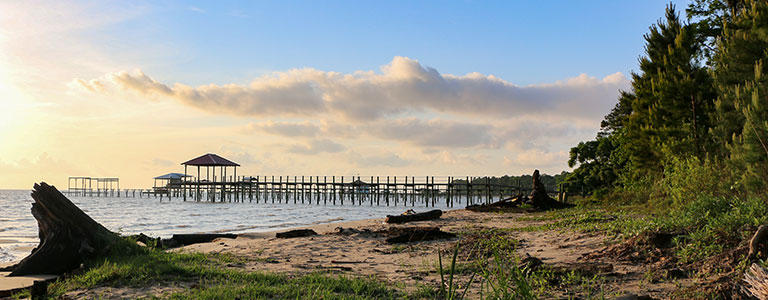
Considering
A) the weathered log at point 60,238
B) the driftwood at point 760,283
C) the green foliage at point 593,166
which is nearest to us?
the driftwood at point 760,283

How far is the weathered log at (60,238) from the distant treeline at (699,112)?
12.3 m

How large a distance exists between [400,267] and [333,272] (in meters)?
1.16

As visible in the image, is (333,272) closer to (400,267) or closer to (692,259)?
(400,267)

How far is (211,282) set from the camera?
23.3 feet

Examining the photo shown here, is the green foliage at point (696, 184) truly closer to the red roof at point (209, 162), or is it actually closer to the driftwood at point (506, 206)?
the driftwood at point (506, 206)

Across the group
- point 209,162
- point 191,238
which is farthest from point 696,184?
point 209,162

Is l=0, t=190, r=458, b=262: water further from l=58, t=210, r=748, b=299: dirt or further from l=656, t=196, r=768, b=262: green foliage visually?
l=656, t=196, r=768, b=262: green foliage

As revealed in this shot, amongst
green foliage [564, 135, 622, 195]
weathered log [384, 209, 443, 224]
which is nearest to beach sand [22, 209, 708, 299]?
weathered log [384, 209, 443, 224]

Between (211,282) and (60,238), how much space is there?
3907 mm

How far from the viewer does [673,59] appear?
24500 mm

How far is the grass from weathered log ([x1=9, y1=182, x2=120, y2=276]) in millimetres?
514

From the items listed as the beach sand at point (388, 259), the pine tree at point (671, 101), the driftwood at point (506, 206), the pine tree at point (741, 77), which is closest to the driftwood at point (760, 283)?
the beach sand at point (388, 259)

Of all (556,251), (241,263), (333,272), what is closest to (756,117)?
(556,251)

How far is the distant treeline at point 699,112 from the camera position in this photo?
12711 millimetres
